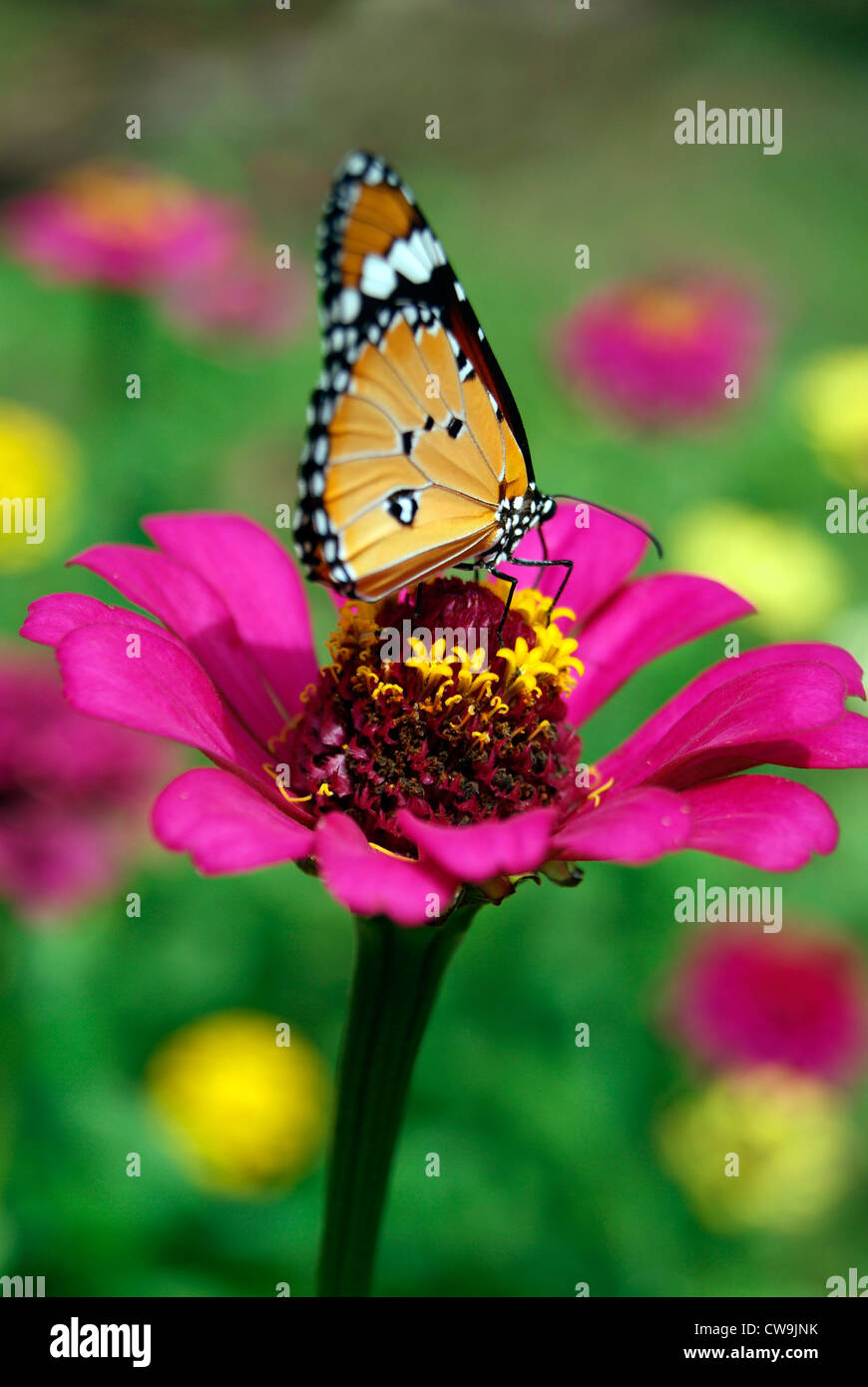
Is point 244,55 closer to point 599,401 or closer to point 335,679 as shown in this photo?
point 599,401

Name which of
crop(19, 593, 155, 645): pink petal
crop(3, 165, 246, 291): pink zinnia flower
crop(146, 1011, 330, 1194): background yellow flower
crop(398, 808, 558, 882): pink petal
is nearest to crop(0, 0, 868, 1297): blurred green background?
crop(146, 1011, 330, 1194): background yellow flower

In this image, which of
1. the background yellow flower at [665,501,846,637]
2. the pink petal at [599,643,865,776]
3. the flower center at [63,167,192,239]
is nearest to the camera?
the pink petal at [599,643,865,776]


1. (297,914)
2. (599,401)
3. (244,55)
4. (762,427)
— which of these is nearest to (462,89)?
(244,55)

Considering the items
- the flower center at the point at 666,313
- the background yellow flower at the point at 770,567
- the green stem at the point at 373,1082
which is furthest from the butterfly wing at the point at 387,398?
the flower center at the point at 666,313

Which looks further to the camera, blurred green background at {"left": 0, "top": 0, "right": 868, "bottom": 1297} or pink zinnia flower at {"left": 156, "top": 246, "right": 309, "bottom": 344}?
pink zinnia flower at {"left": 156, "top": 246, "right": 309, "bottom": 344}

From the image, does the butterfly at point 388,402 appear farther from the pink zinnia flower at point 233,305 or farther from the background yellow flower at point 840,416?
the background yellow flower at point 840,416

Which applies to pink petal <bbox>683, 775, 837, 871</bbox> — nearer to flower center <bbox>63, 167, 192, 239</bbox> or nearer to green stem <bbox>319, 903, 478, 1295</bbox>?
green stem <bbox>319, 903, 478, 1295</bbox>

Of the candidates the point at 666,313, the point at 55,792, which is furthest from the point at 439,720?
the point at 666,313

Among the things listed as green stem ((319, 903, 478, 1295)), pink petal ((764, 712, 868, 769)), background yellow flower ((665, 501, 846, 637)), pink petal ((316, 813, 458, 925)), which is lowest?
green stem ((319, 903, 478, 1295))

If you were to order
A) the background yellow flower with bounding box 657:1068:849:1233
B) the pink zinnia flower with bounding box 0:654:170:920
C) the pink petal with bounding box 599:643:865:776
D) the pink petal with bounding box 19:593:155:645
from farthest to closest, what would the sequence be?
the background yellow flower with bounding box 657:1068:849:1233, the pink zinnia flower with bounding box 0:654:170:920, the pink petal with bounding box 599:643:865:776, the pink petal with bounding box 19:593:155:645
